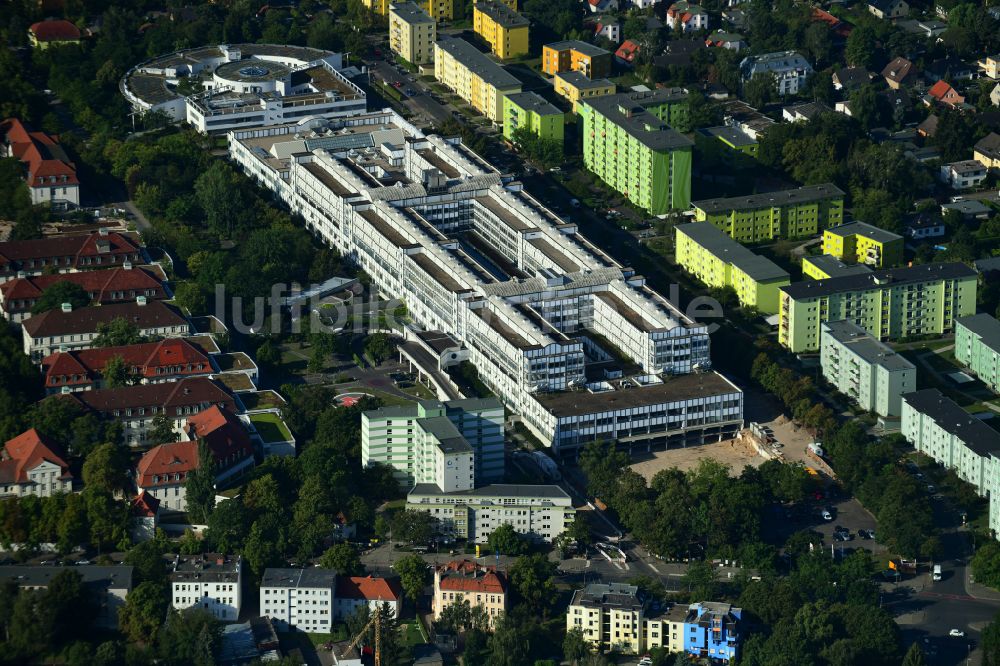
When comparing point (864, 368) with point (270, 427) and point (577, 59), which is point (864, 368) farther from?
point (577, 59)

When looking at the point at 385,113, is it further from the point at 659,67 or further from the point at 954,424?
the point at 954,424

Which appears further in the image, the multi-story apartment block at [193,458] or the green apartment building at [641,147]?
the green apartment building at [641,147]

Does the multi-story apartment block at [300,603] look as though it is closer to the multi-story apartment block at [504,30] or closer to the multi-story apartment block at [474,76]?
the multi-story apartment block at [474,76]

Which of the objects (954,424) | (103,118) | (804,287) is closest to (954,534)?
(954,424)

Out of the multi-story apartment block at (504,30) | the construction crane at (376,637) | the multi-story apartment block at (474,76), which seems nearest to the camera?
the construction crane at (376,637)

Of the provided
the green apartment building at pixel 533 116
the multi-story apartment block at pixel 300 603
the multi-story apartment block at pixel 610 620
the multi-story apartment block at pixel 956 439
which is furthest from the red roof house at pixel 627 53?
the multi-story apartment block at pixel 300 603
